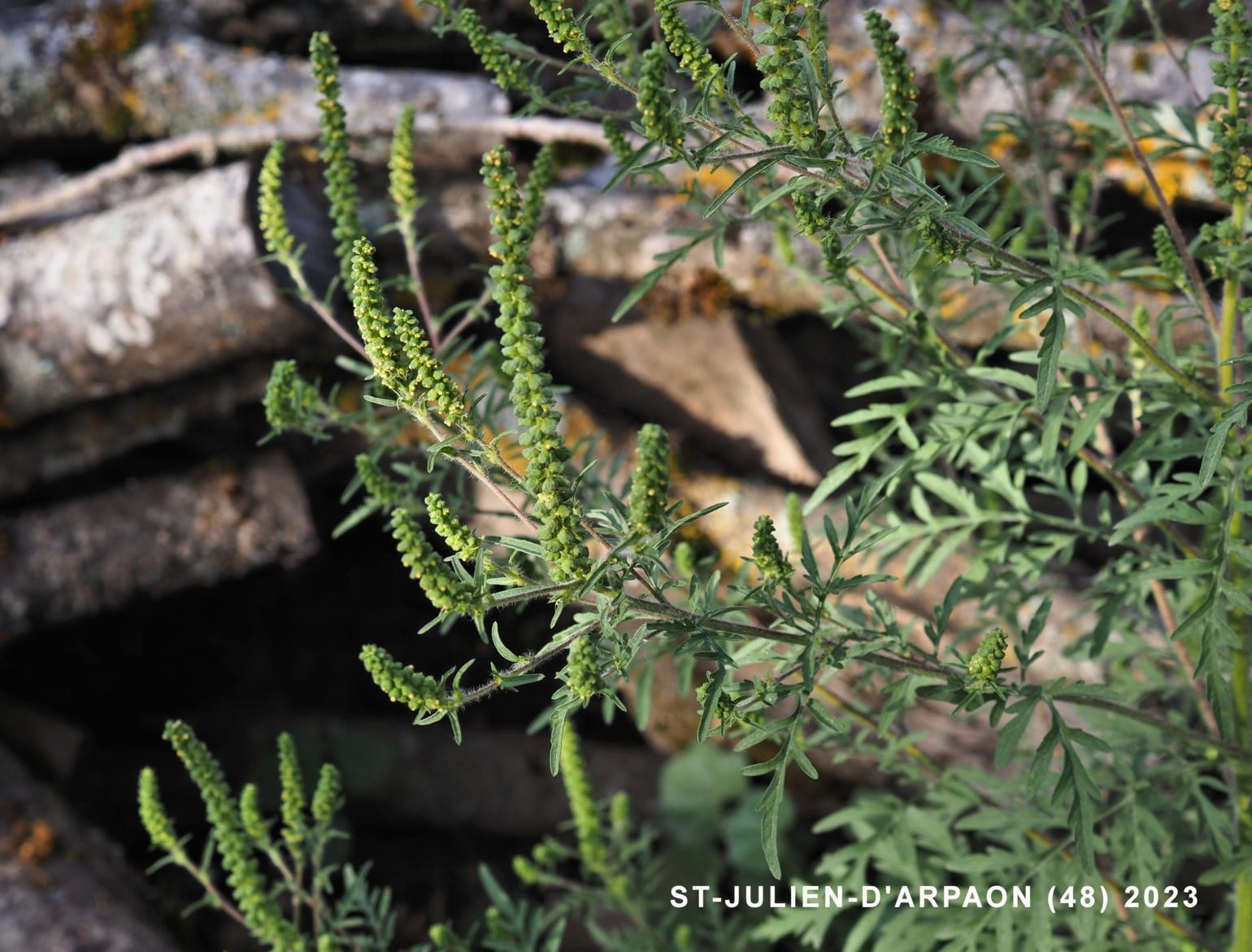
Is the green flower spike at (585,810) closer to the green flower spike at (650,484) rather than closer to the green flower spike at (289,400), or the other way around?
the green flower spike at (289,400)

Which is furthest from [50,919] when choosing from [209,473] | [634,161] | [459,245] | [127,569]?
[634,161]

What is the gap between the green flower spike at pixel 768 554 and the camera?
1.66 metres

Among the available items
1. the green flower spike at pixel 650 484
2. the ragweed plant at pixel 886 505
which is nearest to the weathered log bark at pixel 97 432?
the ragweed plant at pixel 886 505

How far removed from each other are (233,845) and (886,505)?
169cm

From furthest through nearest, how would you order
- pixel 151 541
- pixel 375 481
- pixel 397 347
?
A: pixel 151 541 → pixel 375 481 → pixel 397 347

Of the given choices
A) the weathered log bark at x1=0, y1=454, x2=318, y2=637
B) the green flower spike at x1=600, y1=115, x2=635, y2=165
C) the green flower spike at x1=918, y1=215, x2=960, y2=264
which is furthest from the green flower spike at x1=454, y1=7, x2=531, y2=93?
the weathered log bark at x1=0, y1=454, x2=318, y2=637

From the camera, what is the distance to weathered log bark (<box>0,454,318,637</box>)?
155 inches

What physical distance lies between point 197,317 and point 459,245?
0.94m

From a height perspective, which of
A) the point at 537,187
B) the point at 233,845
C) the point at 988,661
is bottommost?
the point at 233,845

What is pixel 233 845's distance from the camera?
7.08 feet

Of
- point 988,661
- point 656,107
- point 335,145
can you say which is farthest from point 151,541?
point 988,661

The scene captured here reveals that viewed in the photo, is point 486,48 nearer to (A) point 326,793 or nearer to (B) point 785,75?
(B) point 785,75

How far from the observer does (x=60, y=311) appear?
3.79 m

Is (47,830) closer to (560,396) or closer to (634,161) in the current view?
(560,396)
